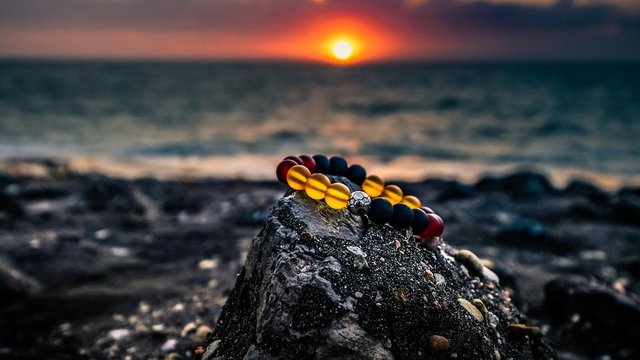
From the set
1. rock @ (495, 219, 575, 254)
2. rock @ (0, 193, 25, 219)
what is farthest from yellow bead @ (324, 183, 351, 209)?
rock @ (0, 193, 25, 219)

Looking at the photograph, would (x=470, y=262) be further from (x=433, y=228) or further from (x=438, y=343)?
(x=438, y=343)

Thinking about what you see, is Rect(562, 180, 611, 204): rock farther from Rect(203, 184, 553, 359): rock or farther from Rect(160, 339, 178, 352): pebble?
Rect(160, 339, 178, 352): pebble

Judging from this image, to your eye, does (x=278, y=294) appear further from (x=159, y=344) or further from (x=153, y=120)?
(x=153, y=120)

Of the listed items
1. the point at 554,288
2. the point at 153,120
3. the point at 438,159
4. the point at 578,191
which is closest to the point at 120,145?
the point at 153,120

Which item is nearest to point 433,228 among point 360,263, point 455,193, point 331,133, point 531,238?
point 360,263

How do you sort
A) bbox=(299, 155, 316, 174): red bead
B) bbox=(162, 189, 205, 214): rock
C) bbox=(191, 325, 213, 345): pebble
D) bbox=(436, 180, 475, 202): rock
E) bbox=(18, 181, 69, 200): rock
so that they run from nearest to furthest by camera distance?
bbox=(299, 155, 316, 174): red bead → bbox=(191, 325, 213, 345): pebble → bbox=(162, 189, 205, 214): rock → bbox=(18, 181, 69, 200): rock → bbox=(436, 180, 475, 202): rock

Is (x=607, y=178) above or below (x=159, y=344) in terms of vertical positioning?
above
